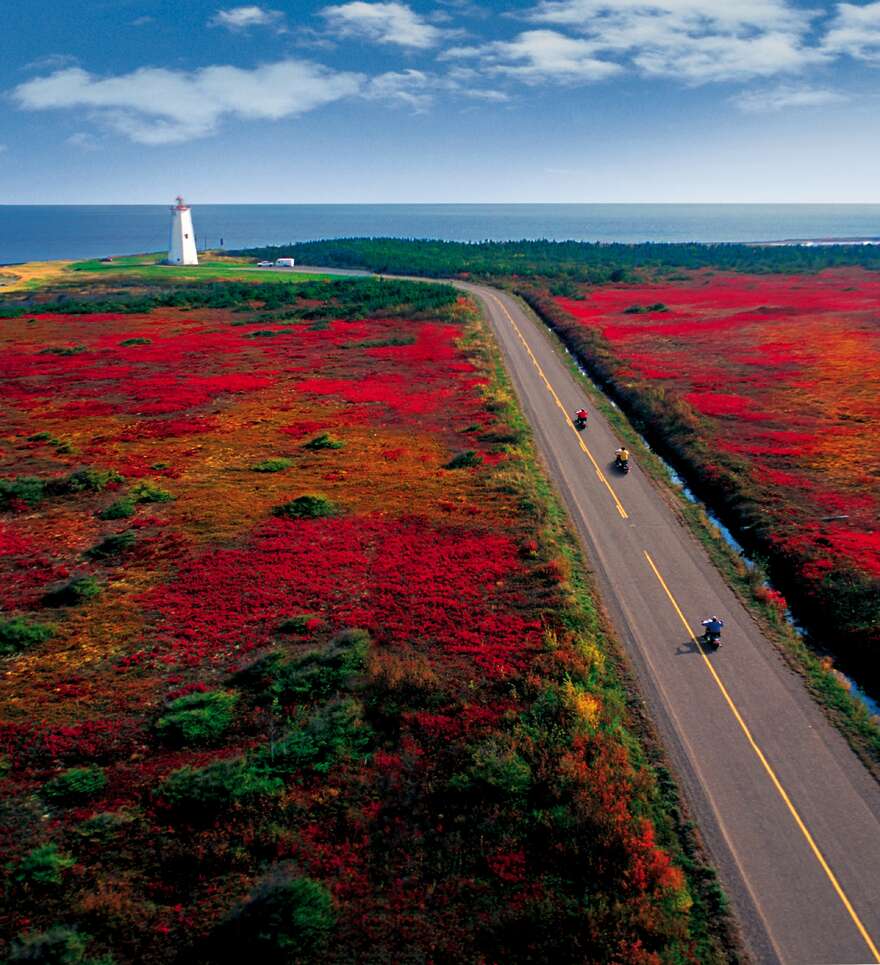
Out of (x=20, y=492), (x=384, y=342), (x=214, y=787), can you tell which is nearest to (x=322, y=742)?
(x=214, y=787)

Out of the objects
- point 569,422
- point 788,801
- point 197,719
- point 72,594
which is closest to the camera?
point 788,801

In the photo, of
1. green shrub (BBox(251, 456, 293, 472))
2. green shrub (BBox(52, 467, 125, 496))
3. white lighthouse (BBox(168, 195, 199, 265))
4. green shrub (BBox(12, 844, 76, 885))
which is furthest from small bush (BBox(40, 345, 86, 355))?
white lighthouse (BBox(168, 195, 199, 265))

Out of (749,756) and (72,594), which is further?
(72,594)

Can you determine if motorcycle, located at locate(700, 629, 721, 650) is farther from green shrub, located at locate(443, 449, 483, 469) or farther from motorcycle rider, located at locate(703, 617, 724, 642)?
green shrub, located at locate(443, 449, 483, 469)

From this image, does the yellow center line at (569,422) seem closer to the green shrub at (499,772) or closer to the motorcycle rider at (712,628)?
the motorcycle rider at (712,628)

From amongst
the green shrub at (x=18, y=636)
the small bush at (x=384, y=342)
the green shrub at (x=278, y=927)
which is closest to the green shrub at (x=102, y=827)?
the green shrub at (x=278, y=927)

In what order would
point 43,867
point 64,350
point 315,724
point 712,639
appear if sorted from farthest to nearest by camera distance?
point 64,350
point 712,639
point 315,724
point 43,867

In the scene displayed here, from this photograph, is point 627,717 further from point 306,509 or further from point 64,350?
point 64,350
